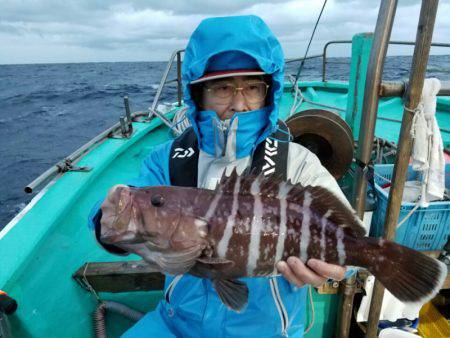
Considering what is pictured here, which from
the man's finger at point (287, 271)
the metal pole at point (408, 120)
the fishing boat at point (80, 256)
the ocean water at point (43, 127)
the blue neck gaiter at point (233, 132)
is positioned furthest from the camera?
the ocean water at point (43, 127)

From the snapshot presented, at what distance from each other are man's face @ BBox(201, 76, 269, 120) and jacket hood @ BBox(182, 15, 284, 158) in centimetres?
8

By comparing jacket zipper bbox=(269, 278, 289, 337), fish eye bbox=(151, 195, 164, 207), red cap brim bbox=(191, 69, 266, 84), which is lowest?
jacket zipper bbox=(269, 278, 289, 337)

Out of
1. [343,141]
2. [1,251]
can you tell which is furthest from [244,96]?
[1,251]

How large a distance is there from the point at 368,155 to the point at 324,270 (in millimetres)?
1033

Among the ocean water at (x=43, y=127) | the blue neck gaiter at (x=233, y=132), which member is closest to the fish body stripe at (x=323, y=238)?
the blue neck gaiter at (x=233, y=132)

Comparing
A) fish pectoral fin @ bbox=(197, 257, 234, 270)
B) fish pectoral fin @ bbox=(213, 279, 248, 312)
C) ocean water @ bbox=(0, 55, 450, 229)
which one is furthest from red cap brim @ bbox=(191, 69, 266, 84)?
ocean water @ bbox=(0, 55, 450, 229)

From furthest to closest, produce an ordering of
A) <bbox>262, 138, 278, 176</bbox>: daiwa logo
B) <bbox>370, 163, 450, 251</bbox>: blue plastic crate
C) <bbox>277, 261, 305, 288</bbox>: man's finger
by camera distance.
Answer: <bbox>370, 163, 450, 251</bbox>: blue plastic crate, <bbox>262, 138, 278, 176</bbox>: daiwa logo, <bbox>277, 261, 305, 288</bbox>: man's finger

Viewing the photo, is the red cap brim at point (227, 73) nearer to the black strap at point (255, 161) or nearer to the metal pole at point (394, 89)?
the black strap at point (255, 161)

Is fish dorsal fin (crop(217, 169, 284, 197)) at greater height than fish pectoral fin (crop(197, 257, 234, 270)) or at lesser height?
greater

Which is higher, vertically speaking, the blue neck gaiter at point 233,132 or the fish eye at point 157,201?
the blue neck gaiter at point 233,132

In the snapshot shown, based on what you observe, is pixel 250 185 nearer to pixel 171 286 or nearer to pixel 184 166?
pixel 184 166

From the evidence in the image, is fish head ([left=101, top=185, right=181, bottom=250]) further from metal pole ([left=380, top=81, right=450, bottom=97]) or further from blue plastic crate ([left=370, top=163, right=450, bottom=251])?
blue plastic crate ([left=370, top=163, right=450, bottom=251])

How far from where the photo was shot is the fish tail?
5.36ft

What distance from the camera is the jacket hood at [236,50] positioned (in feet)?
6.84
